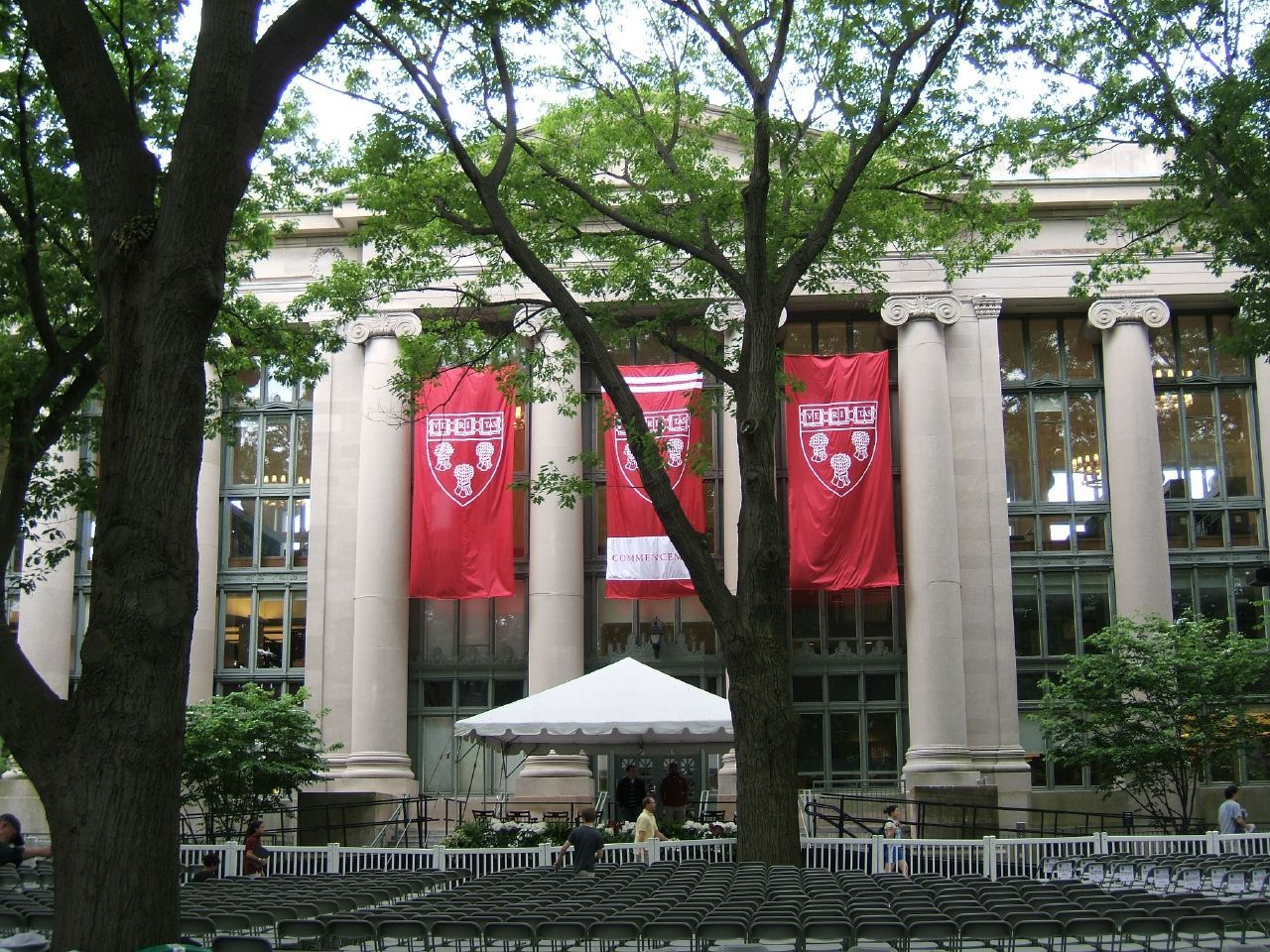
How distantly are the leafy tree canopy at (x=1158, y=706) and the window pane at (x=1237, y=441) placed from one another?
7.41m

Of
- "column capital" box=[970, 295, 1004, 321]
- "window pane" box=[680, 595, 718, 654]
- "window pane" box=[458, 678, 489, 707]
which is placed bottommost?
"window pane" box=[458, 678, 489, 707]

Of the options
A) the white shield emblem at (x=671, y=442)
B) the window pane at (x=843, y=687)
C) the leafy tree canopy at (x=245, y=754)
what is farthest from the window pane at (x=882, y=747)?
the leafy tree canopy at (x=245, y=754)

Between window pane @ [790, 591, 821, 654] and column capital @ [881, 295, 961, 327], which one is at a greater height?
column capital @ [881, 295, 961, 327]

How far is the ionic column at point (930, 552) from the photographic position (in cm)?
3122

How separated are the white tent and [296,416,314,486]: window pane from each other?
14.6 meters

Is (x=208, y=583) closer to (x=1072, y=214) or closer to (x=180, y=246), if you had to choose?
(x=1072, y=214)

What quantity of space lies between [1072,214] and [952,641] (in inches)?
449

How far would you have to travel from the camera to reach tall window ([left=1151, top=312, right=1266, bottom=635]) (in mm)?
33562

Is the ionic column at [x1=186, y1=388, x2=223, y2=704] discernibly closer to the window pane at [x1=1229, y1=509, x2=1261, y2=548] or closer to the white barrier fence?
the white barrier fence

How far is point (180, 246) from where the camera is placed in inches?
387

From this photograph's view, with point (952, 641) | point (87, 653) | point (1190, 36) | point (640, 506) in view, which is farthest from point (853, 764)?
point (87, 653)

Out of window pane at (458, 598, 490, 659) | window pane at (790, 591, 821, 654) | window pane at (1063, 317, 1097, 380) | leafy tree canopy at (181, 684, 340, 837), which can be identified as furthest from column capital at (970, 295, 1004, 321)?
leafy tree canopy at (181, 684, 340, 837)

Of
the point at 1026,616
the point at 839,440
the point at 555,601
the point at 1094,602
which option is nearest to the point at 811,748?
the point at 1026,616

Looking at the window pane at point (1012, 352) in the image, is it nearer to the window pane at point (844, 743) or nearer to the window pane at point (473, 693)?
the window pane at point (844, 743)
